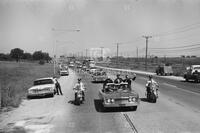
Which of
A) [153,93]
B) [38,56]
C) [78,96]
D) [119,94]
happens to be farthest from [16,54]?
[119,94]

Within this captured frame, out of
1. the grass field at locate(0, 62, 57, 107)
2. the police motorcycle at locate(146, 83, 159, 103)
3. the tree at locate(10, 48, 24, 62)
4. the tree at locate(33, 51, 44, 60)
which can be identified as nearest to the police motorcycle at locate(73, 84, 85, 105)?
the grass field at locate(0, 62, 57, 107)

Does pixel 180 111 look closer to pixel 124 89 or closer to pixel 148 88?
pixel 124 89

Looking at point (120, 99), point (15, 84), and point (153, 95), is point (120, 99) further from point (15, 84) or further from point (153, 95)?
point (15, 84)

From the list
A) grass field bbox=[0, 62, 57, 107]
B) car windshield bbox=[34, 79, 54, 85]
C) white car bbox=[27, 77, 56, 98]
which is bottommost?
grass field bbox=[0, 62, 57, 107]

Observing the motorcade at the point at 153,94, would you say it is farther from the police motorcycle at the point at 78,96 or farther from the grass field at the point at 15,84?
the grass field at the point at 15,84

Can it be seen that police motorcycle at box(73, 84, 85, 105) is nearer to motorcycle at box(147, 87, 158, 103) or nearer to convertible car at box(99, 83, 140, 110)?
convertible car at box(99, 83, 140, 110)

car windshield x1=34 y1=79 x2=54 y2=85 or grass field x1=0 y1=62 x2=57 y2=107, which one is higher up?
car windshield x1=34 y1=79 x2=54 y2=85

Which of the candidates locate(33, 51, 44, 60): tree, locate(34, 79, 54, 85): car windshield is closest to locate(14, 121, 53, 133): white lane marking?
locate(34, 79, 54, 85): car windshield

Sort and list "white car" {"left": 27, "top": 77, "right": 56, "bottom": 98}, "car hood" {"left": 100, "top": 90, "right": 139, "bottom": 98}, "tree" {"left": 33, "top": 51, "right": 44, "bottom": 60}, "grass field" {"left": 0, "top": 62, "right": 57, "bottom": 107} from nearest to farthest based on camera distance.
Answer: "car hood" {"left": 100, "top": 90, "right": 139, "bottom": 98} < "grass field" {"left": 0, "top": 62, "right": 57, "bottom": 107} < "white car" {"left": 27, "top": 77, "right": 56, "bottom": 98} < "tree" {"left": 33, "top": 51, "right": 44, "bottom": 60}

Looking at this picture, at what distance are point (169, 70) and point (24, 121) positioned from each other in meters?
52.1

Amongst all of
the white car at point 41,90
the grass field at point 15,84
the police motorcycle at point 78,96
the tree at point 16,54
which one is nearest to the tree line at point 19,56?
the tree at point 16,54

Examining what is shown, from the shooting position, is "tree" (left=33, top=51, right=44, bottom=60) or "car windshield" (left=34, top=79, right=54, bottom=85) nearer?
"car windshield" (left=34, top=79, right=54, bottom=85)

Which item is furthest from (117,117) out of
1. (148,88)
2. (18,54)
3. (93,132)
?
(18,54)

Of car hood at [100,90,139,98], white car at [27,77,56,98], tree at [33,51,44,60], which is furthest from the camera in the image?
tree at [33,51,44,60]
